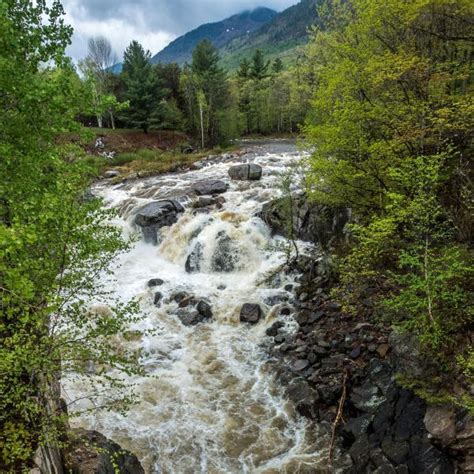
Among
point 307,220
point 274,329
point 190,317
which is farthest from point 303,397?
point 307,220

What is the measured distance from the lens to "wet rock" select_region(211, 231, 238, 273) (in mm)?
18547

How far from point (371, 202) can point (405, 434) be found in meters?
8.05

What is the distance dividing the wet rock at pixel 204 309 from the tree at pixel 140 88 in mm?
36259

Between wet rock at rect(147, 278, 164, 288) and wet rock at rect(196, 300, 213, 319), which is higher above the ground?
wet rock at rect(147, 278, 164, 288)

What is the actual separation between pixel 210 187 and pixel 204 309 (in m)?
12.0

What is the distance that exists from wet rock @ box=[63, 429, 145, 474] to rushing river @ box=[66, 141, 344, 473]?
37.4 inches

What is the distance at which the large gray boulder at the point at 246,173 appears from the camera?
27109 millimetres

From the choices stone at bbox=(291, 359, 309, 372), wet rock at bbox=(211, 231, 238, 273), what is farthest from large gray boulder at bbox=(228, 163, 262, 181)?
stone at bbox=(291, 359, 309, 372)

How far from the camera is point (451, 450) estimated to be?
7.09 m

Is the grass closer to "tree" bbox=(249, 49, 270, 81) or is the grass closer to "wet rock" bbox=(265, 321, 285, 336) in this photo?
"wet rock" bbox=(265, 321, 285, 336)

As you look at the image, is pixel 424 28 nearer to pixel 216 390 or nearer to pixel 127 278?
pixel 216 390

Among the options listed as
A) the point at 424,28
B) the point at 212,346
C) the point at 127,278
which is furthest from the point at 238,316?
the point at 424,28

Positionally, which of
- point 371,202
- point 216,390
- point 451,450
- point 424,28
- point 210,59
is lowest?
point 216,390

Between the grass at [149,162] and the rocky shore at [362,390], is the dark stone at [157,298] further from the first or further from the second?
the grass at [149,162]
